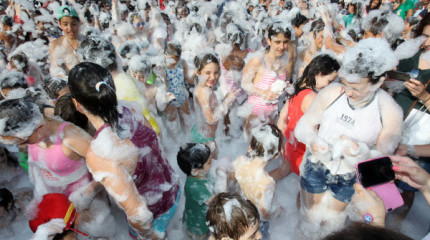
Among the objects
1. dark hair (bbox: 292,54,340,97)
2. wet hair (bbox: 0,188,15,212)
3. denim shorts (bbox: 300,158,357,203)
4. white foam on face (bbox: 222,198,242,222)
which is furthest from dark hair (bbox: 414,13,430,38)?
wet hair (bbox: 0,188,15,212)

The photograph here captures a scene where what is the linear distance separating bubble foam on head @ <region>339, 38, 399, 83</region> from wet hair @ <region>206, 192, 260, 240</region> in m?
1.11

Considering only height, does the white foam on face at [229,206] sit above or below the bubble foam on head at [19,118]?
below

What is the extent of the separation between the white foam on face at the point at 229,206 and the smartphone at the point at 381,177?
2.47 feet

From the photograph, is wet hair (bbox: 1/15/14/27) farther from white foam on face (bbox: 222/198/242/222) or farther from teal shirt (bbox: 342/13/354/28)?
teal shirt (bbox: 342/13/354/28)

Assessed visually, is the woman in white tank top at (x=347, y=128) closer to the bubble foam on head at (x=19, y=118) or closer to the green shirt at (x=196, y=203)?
the green shirt at (x=196, y=203)

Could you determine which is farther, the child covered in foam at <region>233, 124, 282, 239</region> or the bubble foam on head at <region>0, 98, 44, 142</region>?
the child covered in foam at <region>233, 124, 282, 239</region>

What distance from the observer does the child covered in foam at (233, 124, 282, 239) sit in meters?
1.94

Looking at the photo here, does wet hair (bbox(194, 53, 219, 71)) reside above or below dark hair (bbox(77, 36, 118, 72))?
below

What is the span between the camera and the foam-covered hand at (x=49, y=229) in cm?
131

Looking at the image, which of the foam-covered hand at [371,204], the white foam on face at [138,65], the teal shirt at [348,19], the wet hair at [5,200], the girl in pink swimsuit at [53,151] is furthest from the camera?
the teal shirt at [348,19]

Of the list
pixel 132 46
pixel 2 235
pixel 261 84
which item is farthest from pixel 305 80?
pixel 2 235

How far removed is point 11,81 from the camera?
270 cm

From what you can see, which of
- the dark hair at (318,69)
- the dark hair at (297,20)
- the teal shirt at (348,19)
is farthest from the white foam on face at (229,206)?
the teal shirt at (348,19)

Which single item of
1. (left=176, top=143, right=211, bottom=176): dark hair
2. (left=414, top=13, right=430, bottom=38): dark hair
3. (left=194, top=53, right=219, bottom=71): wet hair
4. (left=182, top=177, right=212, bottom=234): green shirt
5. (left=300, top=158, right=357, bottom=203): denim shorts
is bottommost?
(left=182, top=177, right=212, bottom=234): green shirt
